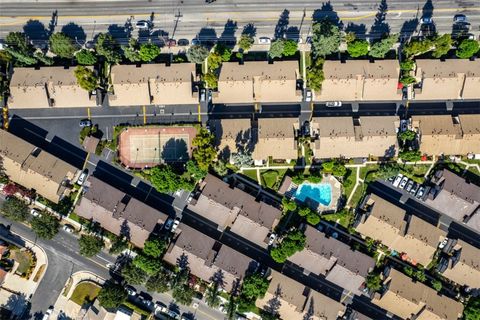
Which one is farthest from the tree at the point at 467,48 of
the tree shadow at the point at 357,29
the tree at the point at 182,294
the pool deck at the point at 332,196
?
the tree at the point at 182,294

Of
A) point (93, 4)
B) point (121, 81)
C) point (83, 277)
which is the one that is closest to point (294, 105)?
point (121, 81)

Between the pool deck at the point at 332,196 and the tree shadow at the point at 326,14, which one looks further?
the tree shadow at the point at 326,14

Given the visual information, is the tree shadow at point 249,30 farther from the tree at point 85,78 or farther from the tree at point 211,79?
the tree at point 85,78

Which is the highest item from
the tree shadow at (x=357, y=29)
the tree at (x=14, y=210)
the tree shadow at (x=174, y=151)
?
the tree shadow at (x=357, y=29)

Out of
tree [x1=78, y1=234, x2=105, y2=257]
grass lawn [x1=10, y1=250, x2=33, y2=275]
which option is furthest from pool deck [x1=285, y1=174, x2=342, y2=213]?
grass lawn [x1=10, y1=250, x2=33, y2=275]

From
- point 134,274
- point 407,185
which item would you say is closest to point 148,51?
point 134,274
